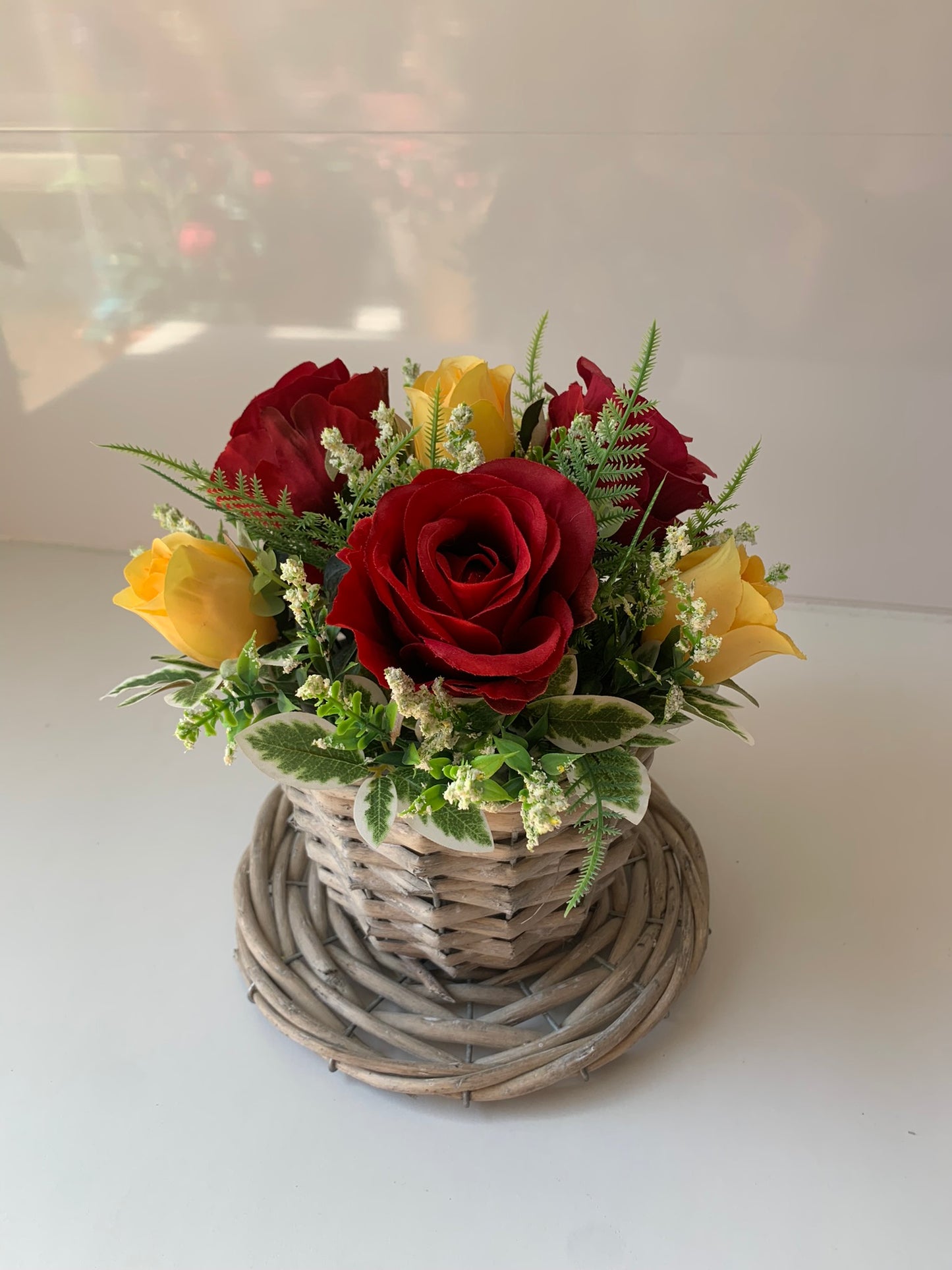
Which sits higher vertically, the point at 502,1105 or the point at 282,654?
the point at 282,654

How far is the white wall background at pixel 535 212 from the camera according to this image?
781 millimetres

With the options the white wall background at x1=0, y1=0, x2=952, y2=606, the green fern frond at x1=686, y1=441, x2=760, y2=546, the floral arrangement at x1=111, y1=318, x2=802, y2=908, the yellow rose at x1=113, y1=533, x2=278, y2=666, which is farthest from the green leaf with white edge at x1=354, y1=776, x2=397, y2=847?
the white wall background at x1=0, y1=0, x2=952, y2=606

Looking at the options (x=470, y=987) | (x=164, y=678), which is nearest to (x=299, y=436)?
(x=164, y=678)

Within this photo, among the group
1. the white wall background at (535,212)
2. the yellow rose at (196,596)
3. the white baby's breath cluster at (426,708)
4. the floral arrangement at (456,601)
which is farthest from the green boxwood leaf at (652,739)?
the white wall background at (535,212)

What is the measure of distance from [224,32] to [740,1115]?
0.95 meters

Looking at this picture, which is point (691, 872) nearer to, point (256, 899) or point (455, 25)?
point (256, 899)

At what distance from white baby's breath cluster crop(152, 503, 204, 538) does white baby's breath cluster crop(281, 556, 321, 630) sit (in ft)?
0.24

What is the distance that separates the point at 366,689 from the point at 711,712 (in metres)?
0.18

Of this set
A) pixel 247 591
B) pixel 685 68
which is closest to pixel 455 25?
pixel 685 68

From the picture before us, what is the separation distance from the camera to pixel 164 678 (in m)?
0.49

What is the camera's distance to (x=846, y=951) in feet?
2.16

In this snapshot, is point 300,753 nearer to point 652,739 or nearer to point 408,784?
point 408,784

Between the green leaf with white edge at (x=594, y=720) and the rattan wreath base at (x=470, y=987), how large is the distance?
0.72ft

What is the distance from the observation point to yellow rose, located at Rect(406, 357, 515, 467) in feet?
1.59
